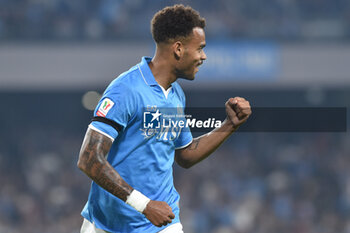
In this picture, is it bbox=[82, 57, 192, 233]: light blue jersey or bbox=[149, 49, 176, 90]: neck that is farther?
bbox=[149, 49, 176, 90]: neck

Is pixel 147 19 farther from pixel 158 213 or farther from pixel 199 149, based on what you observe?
pixel 158 213

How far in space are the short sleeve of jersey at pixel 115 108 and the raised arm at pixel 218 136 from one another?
0.67m

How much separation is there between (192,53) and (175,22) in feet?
0.66

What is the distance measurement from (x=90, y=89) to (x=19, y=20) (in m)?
2.52

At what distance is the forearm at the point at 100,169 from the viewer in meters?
3.33

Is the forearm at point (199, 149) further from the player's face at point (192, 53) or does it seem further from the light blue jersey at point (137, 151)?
the player's face at point (192, 53)

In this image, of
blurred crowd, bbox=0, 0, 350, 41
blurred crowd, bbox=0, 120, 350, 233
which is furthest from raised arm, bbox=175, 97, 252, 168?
A: blurred crowd, bbox=0, 0, 350, 41

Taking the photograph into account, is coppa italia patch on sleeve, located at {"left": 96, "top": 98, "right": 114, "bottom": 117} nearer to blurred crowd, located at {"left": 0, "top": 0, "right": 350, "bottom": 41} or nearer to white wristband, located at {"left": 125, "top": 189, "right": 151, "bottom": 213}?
white wristband, located at {"left": 125, "top": 189, "right": 151, "bottom": 213}

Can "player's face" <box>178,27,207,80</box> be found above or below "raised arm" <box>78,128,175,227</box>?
above

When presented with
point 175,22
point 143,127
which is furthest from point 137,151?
point 175,22

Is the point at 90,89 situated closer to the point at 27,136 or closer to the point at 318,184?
the point at 27,136

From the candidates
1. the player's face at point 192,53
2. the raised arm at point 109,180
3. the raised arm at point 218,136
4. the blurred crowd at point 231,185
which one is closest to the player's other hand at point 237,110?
the raised arm at point 218,136

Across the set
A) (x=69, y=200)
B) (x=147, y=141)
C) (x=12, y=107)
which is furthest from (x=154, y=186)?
(x=12, y=107)

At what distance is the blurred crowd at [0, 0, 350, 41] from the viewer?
47.4ft
